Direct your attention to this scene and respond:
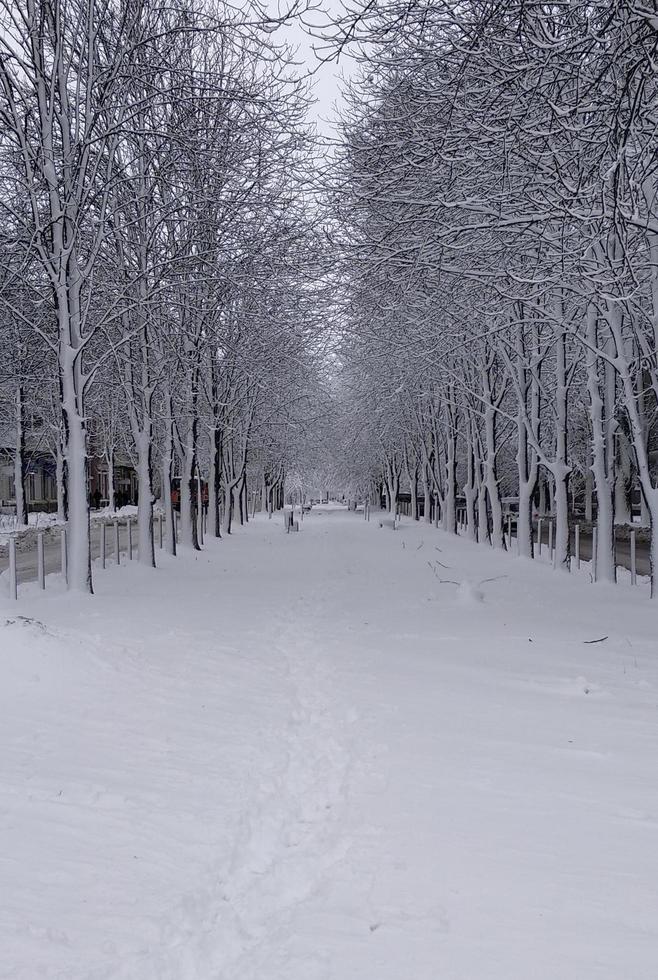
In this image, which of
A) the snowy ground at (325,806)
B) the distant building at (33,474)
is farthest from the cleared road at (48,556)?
the distant building at (33,474)

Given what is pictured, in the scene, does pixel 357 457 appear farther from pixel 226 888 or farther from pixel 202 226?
pixel 226 888

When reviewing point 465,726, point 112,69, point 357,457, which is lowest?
point 465,726

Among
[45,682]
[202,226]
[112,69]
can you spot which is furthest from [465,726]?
[202,226]

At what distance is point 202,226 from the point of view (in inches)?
586

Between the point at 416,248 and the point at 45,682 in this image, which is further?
the point at 416,248

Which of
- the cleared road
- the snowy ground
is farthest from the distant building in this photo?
the snowy ground

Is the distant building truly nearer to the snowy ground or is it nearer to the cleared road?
the cleared road

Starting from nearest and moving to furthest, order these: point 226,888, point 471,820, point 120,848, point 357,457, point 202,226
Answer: point 226,888, point 120,848, point 471,820, point 202,226, point 357,457

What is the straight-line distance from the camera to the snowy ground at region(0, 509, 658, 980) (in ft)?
9.76

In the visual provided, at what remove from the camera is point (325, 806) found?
172 inches

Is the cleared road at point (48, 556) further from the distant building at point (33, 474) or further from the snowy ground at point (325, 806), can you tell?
the distant building at point (33, 474)

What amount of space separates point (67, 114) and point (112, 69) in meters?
1.00

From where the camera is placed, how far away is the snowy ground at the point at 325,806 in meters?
2.97

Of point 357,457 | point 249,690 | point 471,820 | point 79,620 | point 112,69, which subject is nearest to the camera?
point 471,820
